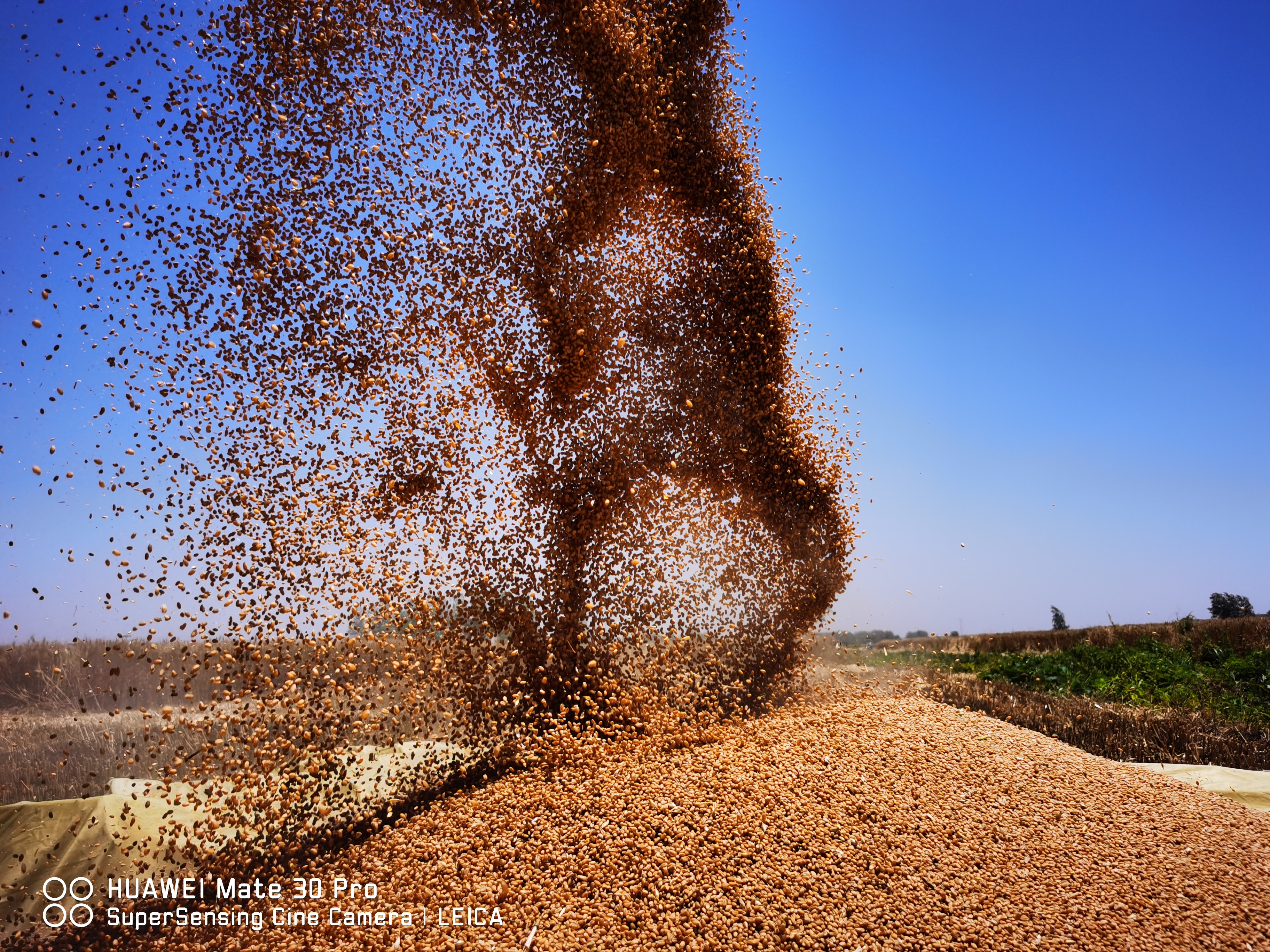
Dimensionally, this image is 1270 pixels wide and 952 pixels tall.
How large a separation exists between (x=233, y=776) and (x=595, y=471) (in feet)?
10.1

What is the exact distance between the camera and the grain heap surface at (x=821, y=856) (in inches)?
111

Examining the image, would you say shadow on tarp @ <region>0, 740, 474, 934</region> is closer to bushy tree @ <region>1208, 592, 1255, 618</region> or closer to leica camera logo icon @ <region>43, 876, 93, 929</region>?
leica camera logo icon @ <region>43, 876, 93, 929</region>

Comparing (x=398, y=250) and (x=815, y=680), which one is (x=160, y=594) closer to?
(x=398, y=250)

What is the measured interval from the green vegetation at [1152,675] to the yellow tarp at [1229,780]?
117cm

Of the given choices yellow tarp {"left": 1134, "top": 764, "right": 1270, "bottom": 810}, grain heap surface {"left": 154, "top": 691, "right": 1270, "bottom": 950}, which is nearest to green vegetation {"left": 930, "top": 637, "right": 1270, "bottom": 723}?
yellow tarp {"left": 1134, "top": 764, "right": 1270, "bottom": 810}

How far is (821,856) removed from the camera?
10.3 feet

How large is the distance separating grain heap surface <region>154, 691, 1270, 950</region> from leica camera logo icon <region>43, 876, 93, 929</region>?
775 mm

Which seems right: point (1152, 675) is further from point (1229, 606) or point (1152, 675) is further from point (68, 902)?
point (68, 902)

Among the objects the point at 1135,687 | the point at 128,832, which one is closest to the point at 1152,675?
the point at 1135,687

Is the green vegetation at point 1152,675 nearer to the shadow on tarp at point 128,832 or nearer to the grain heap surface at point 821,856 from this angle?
the grain heap surface at point 821,856

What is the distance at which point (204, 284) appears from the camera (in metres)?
4.48

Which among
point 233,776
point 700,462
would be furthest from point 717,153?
point 233,776

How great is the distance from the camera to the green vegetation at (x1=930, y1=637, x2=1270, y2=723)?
652 cm

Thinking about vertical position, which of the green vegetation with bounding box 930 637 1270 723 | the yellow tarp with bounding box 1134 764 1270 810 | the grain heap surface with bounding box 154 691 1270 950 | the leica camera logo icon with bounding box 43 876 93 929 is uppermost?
the green vegetation with bounding box 930 637 1270 723
